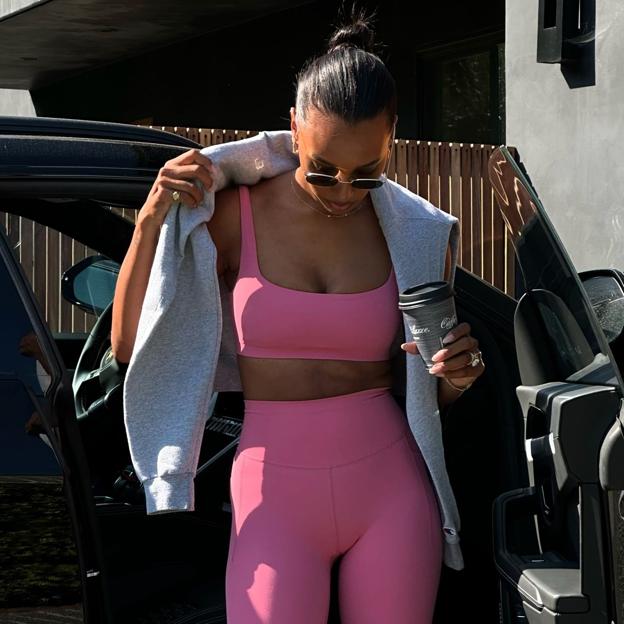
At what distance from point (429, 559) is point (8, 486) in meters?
0.74

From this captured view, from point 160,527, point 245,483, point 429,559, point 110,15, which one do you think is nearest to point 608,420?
point 429,559

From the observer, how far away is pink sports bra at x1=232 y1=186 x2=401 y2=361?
7.07ft

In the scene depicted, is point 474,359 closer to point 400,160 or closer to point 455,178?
point 400,160

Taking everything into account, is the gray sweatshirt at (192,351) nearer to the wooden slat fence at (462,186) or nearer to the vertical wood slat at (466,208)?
the wooden slat fence at (462,186)

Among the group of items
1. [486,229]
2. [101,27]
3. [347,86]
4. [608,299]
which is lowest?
[486,229]

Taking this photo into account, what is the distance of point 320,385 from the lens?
7.24 feet

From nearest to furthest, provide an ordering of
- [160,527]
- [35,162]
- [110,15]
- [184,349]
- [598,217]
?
[184,349]
[35,162]
[160,527]
[598,217]
[110,15]

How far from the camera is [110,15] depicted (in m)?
13.2

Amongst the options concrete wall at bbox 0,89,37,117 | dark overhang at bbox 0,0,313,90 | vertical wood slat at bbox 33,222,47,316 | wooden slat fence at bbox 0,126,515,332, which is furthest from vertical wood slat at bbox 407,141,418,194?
concrete wall at bbox 0,89,37,117

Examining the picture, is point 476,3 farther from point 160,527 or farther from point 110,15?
point 160,527

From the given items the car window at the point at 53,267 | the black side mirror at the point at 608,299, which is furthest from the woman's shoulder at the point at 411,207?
the car window at the point at 53,267

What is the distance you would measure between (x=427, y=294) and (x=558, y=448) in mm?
306

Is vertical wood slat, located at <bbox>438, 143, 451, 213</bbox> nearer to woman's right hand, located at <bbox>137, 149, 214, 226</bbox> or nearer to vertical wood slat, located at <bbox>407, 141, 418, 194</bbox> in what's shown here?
vertical wood slat, located at <bbox>407, 141, 418, 194</bbox>

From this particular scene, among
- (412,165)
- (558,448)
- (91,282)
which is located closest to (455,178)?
(412,165)
